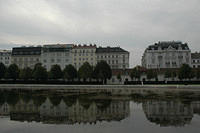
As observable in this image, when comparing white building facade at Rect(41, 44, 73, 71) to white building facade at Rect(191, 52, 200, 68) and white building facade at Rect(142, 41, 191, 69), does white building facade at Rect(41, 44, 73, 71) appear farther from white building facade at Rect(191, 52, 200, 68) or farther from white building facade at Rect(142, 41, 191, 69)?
white building facade at Rect(191, 52, 200, 68)

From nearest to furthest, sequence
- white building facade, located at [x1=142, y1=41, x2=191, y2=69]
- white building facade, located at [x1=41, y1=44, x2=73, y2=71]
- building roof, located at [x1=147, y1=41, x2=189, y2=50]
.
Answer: white building facade, located at [x1=142, y1=41, x2=191, y2=69], building roof, located at [x1=147, y1=41, x2=189, y2=50], white building facade, located at [x1=41, y1=44, x2=73, y2=71]

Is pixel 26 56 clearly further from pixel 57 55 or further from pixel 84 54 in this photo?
pixel 84 54

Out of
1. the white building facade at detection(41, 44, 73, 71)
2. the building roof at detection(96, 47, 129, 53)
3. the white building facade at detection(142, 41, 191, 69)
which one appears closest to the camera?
the white building facade at detection(142, 41, 191, 69)

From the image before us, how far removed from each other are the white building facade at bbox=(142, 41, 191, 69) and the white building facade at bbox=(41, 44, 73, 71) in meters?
40.9

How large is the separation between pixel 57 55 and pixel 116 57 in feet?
100

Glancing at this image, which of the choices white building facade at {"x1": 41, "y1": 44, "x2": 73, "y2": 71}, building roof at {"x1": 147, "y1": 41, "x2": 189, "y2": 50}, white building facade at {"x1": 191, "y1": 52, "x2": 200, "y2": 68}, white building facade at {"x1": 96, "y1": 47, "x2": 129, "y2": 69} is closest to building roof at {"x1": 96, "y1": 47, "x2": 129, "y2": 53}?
white building facade at {"x1": 96, "y1": 47, "x2": 129, "y2": 69}

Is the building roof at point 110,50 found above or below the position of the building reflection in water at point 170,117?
above

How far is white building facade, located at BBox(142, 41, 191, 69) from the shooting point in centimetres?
10369

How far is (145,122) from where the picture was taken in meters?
15.8

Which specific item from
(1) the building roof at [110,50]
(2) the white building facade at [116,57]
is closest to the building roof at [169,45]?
(2) the white building facade at [116,57]

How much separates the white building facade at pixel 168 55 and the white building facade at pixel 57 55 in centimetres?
4090

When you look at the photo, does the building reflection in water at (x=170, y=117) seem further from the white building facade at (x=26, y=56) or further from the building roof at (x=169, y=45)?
the white building facade at (x=26, y=56)

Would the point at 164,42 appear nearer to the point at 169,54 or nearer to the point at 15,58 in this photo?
the point at 169,54

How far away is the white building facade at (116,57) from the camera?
104500 millimetres
